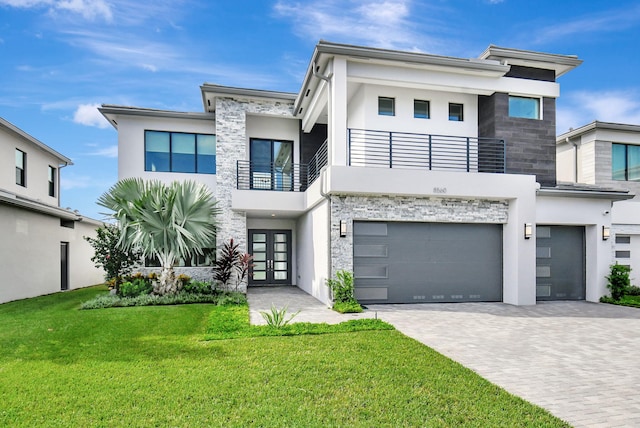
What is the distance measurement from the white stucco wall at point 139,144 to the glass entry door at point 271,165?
1843 mm

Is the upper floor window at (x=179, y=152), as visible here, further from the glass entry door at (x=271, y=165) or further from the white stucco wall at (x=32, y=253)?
the white stucco wall at (x=32, y=253)

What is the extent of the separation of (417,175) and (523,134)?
483 centimetres

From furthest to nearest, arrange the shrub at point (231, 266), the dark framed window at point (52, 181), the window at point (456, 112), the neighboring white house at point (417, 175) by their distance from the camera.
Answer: the dark framed window at point (52, 181) < the shrub at point (231, 266) < the window at point (456, 112) < the neighboring white house at point (417, 175)

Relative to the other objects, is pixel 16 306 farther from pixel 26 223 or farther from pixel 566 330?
pixel 566 330

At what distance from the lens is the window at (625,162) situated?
53.8 ft

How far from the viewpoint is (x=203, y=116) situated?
48.3ft

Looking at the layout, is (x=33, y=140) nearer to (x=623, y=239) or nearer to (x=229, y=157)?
(x=229, y=157)

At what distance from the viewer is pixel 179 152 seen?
14.8m

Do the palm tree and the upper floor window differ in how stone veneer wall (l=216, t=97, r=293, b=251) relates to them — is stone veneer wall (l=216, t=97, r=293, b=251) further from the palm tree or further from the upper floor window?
the palm tree

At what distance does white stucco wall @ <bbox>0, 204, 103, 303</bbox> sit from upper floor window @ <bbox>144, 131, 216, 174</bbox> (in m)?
4.41

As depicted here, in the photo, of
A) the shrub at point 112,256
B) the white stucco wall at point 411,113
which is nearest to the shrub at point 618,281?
the white stucco wall at point 411,113

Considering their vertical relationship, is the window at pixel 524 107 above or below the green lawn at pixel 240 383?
above

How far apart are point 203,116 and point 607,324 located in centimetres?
1414

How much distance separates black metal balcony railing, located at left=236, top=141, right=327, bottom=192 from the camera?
1443 centimetres
